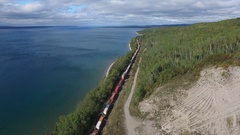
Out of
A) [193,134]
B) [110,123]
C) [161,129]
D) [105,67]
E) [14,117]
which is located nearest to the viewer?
[193,134]

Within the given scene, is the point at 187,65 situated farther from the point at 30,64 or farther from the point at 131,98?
the point at 30,64

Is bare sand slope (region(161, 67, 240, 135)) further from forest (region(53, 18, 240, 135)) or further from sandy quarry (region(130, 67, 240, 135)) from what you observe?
forest (region(53, 18, 240, 135))

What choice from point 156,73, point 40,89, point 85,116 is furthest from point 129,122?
point 40,89

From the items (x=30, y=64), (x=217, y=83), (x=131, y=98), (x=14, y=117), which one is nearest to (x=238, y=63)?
(x=217, y=83)

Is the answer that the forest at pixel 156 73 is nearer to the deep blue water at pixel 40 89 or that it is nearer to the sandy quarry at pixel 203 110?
the sandy quarry at pixel 203 110

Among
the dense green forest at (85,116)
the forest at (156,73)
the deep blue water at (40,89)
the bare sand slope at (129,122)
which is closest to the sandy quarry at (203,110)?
the bare sand slope at (129,122)

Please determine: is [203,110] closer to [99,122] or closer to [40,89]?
[99,122]

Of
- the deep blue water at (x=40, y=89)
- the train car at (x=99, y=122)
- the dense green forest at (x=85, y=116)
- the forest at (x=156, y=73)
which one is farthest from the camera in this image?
the deep blue water at (x=40, y=89)
